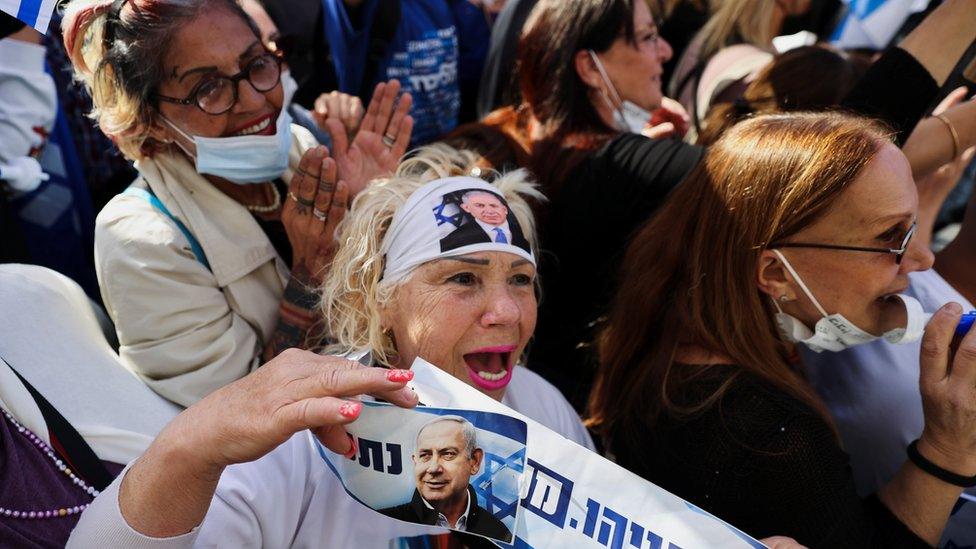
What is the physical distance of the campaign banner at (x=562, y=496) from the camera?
69.4 inches

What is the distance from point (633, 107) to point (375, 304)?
1756 mm

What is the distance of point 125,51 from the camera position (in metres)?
2.51

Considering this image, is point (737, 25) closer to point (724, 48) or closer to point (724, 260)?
point (724, 48)

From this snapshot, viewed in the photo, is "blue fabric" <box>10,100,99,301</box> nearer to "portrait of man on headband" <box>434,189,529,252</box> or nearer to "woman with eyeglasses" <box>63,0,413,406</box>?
"woman with eyeglasses" <box>63,0,413,406</box>

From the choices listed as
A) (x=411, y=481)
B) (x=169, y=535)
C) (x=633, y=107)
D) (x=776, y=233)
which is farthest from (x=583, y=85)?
(x=169, y=535)

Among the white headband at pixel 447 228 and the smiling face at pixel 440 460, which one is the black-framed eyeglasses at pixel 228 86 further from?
the smiling face at pixel 440 460

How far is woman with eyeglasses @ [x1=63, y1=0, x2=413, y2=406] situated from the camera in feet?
8.08

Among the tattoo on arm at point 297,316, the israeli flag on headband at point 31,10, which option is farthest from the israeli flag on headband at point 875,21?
the israeli flag on headband at point 31,10

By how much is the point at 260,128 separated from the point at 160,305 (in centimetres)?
62

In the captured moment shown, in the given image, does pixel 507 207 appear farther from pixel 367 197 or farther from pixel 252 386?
pixel 252 386

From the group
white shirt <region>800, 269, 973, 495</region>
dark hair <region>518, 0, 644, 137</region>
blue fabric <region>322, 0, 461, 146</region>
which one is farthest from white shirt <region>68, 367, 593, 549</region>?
blue fabric <region>322, 0, 461, 146</region>

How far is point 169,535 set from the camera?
165 cm

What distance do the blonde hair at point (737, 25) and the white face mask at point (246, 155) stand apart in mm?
2627

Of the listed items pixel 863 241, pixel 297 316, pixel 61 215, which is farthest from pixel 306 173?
pixel 863 241
